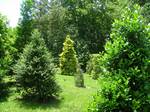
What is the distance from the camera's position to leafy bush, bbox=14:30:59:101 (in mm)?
24812

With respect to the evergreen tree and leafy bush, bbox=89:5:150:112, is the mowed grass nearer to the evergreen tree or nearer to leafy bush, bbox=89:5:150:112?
the evergreen tree

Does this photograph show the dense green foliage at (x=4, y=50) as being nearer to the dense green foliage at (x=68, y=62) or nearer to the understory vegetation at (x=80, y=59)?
the understory vegetation at (x=80, y=59)

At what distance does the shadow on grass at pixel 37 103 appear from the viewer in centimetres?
2364

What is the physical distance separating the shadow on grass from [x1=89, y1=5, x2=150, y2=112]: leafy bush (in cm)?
1382

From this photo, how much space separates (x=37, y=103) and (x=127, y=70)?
51.3ft

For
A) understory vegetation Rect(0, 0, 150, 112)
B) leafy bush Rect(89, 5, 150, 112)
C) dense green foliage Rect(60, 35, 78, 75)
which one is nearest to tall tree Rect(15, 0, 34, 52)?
understory vegetation Rect(0, 0, 150, 112)

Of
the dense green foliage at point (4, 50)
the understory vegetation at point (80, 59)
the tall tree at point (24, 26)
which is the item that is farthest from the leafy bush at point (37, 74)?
the tall tree at point (24, 26)

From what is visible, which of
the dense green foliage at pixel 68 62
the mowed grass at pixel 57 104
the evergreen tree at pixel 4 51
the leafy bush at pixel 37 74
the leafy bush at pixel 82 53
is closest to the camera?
the mowed grass at pixel 57 104

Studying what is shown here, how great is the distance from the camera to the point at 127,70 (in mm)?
9828

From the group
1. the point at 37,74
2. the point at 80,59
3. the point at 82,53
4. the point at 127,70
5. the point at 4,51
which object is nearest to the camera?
the point at 127,70

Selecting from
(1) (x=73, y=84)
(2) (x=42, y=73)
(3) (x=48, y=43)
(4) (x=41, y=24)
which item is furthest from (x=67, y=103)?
(4) (x=41, y=24)

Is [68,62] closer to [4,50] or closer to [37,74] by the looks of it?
[4,50]

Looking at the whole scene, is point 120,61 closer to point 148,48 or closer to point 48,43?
point 148,48

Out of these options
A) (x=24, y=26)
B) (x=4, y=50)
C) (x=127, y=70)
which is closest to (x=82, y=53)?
(x=24, y=26)
